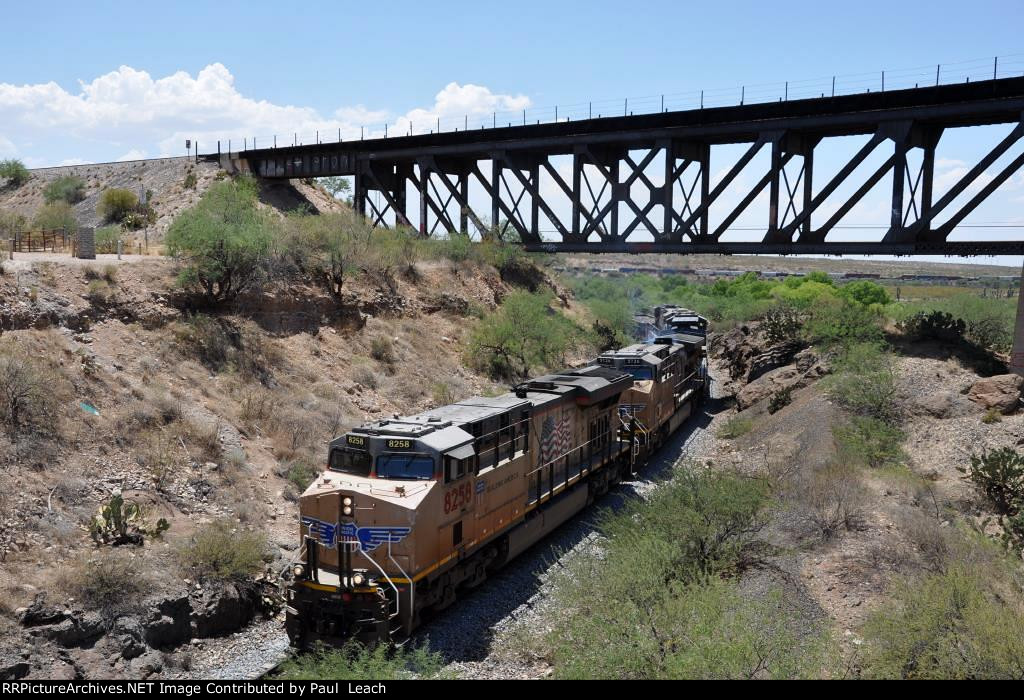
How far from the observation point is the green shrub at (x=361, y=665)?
1059 centimetres

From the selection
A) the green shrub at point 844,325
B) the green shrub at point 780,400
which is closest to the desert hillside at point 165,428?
the green shrub at point 780,400

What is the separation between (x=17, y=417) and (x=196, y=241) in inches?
407

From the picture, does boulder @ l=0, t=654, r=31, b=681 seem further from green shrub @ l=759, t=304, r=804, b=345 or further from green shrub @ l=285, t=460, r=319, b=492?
green shrub @ l=759, t=304, r=804, b=345

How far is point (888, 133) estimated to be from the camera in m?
28.1

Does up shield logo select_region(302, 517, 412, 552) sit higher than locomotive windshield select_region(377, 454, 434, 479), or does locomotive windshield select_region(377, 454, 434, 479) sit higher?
locomotive windshield select_region(377, 454, 434, 479)

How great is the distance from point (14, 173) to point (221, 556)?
52726mm

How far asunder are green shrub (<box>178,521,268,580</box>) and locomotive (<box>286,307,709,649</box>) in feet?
3.03

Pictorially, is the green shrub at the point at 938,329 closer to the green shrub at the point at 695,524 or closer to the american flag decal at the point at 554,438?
the green shrub at the point at 695,524

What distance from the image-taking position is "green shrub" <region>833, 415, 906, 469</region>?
21.5 metres

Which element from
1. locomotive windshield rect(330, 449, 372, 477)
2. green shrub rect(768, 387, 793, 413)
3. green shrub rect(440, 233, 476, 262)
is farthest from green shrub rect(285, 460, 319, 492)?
green shrub rect(440, 233, 476, 262)

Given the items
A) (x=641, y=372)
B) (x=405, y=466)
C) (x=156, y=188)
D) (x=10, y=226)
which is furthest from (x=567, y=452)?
(x=156, y=188)

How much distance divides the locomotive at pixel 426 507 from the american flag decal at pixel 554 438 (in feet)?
0.08
